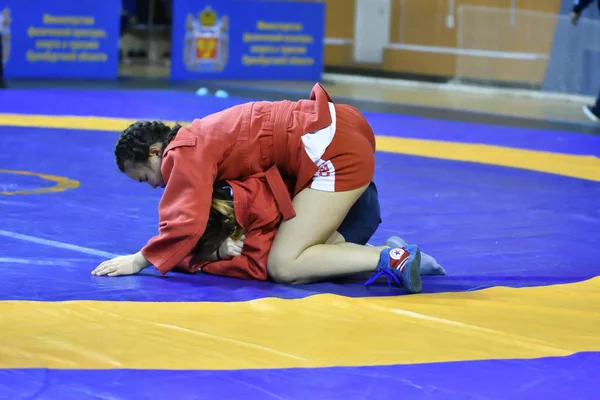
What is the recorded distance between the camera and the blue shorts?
398 cm

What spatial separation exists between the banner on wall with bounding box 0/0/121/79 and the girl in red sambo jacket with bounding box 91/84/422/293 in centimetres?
854

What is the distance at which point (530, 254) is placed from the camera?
4.28 metres

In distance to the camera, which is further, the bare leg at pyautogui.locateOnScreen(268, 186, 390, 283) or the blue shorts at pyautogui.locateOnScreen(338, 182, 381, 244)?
the blue shorts at pyautogui.locateOnScreen(338, 182, 381, 244)

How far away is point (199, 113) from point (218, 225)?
5.30 meters

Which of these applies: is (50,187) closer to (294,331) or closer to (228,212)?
(228,212)

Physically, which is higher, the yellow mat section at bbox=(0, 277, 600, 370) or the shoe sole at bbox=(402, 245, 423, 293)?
the shoe sole at bbox=(402, 245, 423, 293)

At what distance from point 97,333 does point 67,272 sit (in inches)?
30.0

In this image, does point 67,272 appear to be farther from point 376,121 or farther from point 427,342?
point 376,121

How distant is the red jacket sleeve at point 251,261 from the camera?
3.68 m

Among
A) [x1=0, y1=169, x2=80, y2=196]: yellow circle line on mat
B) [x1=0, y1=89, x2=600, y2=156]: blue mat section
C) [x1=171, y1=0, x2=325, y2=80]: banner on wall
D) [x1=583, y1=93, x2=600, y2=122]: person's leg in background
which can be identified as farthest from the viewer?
[x1=171, y1=0, x2=325, y2=80]: banner on wall

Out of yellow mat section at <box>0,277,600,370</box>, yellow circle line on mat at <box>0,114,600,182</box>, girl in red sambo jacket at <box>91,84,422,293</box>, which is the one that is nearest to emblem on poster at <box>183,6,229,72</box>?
yellow circle line on mat at <box>0,114,600,182</box>

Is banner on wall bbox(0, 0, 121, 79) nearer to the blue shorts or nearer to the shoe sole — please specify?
the blue shorts

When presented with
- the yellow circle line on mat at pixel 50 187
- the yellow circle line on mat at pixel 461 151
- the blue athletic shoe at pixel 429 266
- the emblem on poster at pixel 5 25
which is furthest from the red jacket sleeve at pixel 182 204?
the emblem on poster at pixel 5 25

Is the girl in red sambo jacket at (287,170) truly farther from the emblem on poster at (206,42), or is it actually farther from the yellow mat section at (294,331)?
the emblem on poster at (206,42)
